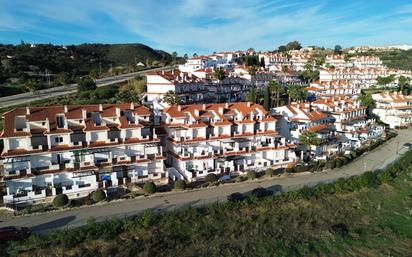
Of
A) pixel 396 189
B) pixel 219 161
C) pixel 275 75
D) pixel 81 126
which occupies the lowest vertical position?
pixel 396 189

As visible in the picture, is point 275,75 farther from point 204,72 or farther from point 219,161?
point 219,161

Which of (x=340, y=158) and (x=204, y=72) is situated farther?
(x=204, y=72)

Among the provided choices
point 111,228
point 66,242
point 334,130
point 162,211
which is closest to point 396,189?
point 334,130

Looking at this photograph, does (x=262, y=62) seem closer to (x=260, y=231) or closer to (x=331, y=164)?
(x=331, y=164)

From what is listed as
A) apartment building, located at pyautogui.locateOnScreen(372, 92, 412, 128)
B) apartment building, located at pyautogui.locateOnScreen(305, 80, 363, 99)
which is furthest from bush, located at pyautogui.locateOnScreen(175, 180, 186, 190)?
apartment building, located at pyautogui.locateOnScreen(305, 80, 363, 99)

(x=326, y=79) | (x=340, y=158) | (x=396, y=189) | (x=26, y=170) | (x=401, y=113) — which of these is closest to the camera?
(x=26, y=170)

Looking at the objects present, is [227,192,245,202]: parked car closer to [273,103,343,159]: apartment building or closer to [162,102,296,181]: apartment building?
[162,102,296,181]: apartment building
